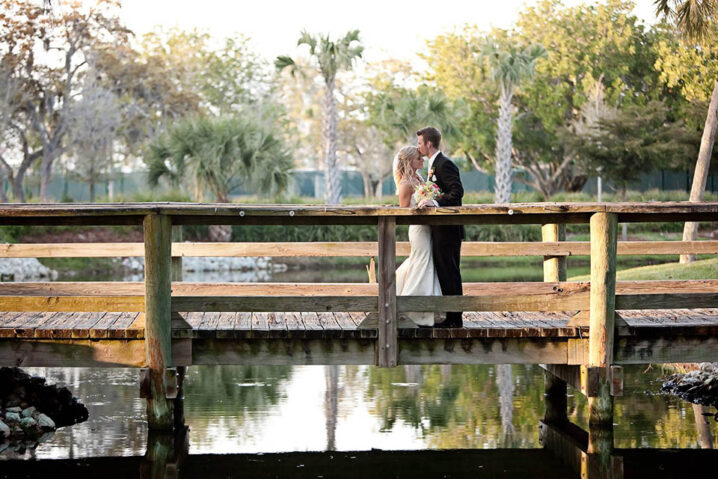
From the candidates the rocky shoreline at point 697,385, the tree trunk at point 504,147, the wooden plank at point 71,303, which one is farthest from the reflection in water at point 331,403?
the tree trunk at point 504,147

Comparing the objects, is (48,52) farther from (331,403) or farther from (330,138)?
(331,403)

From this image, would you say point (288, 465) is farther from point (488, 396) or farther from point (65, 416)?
point (488, 396)

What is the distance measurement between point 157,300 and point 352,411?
3010mm

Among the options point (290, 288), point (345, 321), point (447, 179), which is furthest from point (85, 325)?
point (447, 179)

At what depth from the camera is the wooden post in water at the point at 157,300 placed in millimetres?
8961

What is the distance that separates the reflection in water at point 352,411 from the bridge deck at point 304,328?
1006mm

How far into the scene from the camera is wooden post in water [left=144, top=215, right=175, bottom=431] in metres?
8.96

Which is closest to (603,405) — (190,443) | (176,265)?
(190,443)

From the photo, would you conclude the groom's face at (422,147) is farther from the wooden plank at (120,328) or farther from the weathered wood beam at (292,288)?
the wooden plank at (120,328)

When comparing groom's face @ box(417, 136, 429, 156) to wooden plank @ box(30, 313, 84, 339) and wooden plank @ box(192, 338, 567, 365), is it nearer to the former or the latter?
wooden plank @ box(192, 338, 567, 365)

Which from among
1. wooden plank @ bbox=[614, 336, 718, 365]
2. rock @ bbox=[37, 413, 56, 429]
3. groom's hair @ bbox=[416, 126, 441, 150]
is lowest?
rock @ bbox=[37, 413, 56, 429]

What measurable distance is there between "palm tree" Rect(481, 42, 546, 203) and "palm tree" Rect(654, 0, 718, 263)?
15.2 meters

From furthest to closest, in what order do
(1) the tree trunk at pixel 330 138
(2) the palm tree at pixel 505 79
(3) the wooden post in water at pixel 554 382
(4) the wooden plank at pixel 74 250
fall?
(2) the palm tree at pixel 505 79
(1) the tree trunk at pixel 330 138
(4) the wooden plank at pixel 74 250
(3) the wooden post in water at pixel 554 382

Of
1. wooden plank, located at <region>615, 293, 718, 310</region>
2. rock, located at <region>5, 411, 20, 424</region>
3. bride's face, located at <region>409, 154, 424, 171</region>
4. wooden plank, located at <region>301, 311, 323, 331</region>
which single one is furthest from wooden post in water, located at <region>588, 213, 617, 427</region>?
rock, located at <region>5, 411, 20, 424</region>
